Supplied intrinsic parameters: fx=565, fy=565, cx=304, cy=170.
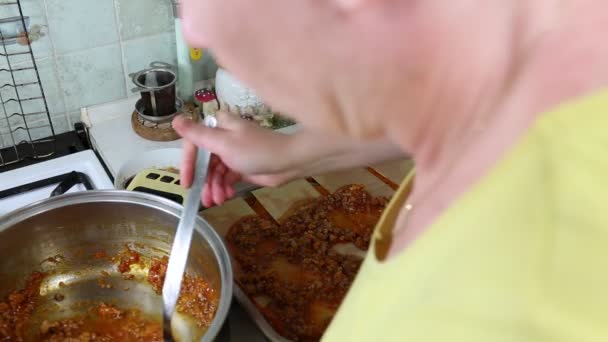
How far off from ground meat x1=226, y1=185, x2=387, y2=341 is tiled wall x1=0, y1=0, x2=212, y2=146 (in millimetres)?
371

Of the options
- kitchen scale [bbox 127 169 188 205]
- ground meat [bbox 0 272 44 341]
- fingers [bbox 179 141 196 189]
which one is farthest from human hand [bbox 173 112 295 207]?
ground meat [bbox 0 272 44 341]

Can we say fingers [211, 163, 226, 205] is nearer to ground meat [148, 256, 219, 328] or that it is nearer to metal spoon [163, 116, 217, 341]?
metal spoon [163, 116, 217, 341]

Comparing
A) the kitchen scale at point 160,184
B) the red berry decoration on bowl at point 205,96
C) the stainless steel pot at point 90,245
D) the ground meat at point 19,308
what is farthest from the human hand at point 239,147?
the red berry decoration on bowl at point 205,96

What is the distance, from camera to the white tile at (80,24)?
34.8 inches

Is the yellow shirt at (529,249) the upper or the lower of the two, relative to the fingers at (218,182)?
upper

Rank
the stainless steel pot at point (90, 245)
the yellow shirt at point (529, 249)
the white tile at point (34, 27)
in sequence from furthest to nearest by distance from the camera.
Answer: the white tile at point (34, 27)
the stainless steel pot at point (90, 245)
the yellow shirt at point (529, 249)

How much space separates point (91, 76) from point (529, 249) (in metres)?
0.88

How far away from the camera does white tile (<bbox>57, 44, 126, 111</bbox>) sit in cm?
94

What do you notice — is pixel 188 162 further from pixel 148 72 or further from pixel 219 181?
pixel 148 72

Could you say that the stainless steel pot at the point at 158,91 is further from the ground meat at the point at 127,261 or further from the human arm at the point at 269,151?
the human arm at the point at 269,151

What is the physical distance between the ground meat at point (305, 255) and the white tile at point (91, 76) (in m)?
0.37

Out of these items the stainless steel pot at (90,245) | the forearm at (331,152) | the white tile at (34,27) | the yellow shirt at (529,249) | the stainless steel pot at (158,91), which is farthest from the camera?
the stainless steel pot at (158,91)

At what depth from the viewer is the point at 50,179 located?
870 millimetres

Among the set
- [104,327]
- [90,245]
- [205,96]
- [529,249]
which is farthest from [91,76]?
[529,249]
